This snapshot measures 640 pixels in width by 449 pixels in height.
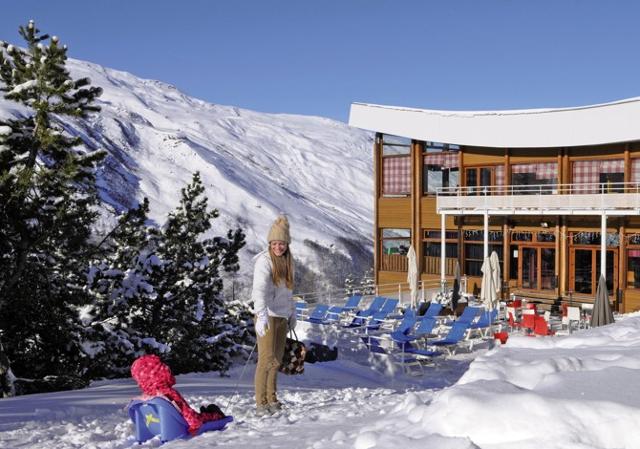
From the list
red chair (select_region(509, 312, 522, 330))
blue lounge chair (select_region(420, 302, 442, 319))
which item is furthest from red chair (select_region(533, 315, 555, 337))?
blue lounge chair (select_region(420, 302, 442, 319))

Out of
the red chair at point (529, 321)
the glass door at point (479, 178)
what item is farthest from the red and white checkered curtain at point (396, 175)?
the red chair at point (529, 321)

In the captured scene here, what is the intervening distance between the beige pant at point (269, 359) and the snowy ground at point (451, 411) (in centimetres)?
24

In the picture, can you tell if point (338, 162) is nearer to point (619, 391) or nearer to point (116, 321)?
point (116, 321)

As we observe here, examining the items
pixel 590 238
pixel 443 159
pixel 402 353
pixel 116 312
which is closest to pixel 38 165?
pixel 116 312

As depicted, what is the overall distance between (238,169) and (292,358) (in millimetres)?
69423

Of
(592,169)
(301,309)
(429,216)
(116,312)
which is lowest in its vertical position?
(301,309)

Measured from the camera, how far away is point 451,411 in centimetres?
329

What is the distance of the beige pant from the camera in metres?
5.89

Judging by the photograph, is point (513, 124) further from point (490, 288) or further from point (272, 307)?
point (272, 307)

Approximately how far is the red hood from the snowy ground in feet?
1.27

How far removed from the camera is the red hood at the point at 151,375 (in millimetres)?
4805

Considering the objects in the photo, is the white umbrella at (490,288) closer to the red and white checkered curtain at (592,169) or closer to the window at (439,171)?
the red and white checkered curtain at (592,169)

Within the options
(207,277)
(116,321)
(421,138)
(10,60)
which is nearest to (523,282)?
(421,138)

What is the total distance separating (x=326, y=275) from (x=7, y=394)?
47.1 metres
